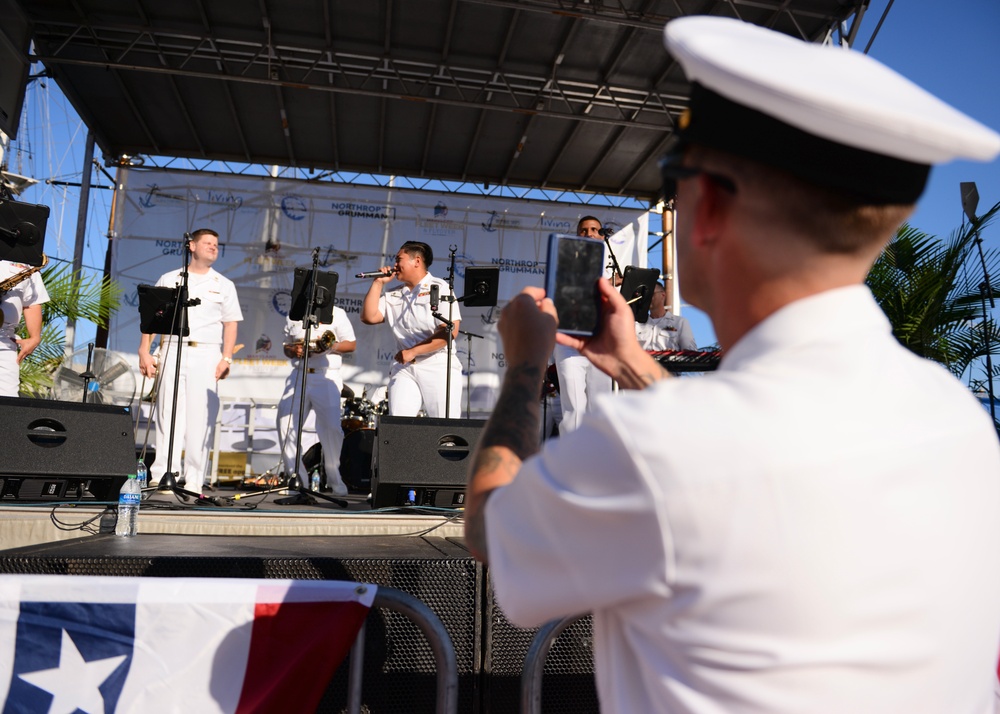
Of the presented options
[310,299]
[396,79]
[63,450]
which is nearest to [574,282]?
[63,450]

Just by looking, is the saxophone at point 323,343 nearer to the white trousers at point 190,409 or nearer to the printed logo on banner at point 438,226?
the white trousers at point 190,409

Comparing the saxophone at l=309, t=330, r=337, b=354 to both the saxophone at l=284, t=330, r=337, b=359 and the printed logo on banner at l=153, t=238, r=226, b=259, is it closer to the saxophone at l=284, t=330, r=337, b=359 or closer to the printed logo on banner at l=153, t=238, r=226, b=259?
the saxophone at l=284, t=330, r=337, b=359

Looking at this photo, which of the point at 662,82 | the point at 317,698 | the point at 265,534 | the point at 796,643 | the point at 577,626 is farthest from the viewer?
the point at 662,82

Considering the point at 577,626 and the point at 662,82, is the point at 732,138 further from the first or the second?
the point at 662,82

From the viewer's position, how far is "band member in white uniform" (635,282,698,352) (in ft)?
26.3

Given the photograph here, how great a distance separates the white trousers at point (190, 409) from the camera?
6426 millimetres

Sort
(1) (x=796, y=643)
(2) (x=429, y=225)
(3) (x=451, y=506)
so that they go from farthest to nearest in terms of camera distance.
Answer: (2) (x=429, y=225) < (3) (x=451, y=506) < (1) (x=796, y=643)

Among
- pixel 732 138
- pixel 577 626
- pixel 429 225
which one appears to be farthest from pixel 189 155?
pixel 732 138

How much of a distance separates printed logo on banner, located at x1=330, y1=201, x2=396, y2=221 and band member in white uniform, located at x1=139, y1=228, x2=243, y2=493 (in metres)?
5.53

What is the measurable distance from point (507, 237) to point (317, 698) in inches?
453

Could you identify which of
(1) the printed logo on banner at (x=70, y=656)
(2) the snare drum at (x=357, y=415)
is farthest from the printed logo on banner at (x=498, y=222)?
(1) the printed logo on banner at (x=70, y=656)

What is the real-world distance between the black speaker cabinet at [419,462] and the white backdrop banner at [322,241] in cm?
645

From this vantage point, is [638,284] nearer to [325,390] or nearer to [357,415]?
[325,390]

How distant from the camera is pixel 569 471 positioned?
0.79 metres
